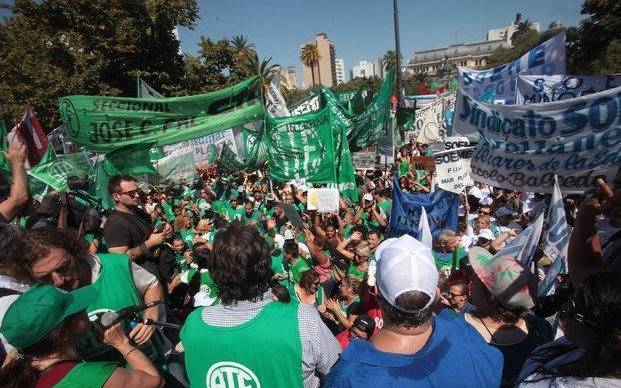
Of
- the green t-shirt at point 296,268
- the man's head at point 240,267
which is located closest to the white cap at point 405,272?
the man's head at point 240,267

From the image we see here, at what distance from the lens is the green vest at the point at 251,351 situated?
161cm

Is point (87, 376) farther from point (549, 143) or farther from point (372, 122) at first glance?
point (372, 122)

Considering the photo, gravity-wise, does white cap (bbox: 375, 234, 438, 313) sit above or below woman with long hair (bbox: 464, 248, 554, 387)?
above

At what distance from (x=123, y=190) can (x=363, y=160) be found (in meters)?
8.41

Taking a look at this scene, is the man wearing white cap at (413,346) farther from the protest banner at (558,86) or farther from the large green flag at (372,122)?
the large green flag at (372,122)

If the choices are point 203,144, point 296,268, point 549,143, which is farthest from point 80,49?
point 549,143

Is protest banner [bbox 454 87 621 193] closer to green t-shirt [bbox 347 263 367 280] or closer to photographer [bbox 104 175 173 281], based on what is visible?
A: green t-shirt [bbox 347 263 367 280]

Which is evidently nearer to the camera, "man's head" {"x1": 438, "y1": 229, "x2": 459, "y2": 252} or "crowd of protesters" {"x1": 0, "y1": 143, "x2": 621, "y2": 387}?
"crowd of protesters" {"x1": 0, "y1": 143, "x2": 621, "y2": 387}

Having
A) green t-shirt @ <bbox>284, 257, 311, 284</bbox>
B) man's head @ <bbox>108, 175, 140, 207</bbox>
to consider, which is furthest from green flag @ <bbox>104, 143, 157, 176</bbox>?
green t-shirt @ <bbox>284, 257, 311, 284</bbox>

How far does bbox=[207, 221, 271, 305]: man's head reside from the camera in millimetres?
1764

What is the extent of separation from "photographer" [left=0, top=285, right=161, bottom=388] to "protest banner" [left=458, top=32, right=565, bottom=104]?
5969mm

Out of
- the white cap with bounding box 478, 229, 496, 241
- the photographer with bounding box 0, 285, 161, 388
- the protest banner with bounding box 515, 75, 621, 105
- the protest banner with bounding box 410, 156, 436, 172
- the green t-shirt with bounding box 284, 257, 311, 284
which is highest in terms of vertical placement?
the protest banner with bounding box 515, 75, 621, 105

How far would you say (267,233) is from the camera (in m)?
7.88

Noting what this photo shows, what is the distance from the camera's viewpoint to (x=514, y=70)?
23.3ft
